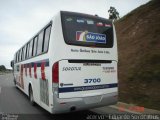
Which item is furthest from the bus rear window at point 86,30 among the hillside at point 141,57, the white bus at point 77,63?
the hillside at point 141,57

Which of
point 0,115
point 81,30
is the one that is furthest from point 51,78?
point 0,115

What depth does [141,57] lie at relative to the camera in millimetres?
15820

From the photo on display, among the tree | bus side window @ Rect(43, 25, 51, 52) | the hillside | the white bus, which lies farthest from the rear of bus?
the tree

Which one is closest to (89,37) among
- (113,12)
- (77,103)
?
(77,103)

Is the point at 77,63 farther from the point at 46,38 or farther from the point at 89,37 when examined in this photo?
the point at 46,38

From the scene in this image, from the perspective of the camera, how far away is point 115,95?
7.75 meters

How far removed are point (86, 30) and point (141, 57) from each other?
31.1ft

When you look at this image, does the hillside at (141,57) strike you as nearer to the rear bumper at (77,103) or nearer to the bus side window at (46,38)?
the rear bumper at (77,103)

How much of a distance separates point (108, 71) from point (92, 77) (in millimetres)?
717

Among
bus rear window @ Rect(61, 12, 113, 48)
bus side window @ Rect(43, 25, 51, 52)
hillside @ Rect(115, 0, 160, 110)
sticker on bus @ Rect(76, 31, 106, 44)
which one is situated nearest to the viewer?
bus rear window @ Rect(61, 12, 113, 48)

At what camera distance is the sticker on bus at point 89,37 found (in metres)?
7.11

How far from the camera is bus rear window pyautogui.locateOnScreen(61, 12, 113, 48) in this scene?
6938mm

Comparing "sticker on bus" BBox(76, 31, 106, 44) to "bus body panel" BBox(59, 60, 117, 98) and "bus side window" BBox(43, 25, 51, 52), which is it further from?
"bus side window" BBox(43, 25, 51, 52)

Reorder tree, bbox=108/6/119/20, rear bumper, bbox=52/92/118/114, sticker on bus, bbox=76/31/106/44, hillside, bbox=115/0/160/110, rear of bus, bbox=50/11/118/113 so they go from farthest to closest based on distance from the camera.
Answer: tree, bbox=108/6/119/20 → hillside, bbox=115/0/160/110 → sticker on bus, bbox=76/31/106/44 → rear of bus, bbox=50/11/118/113 → rear bumper, bbox=52/92/118/114
